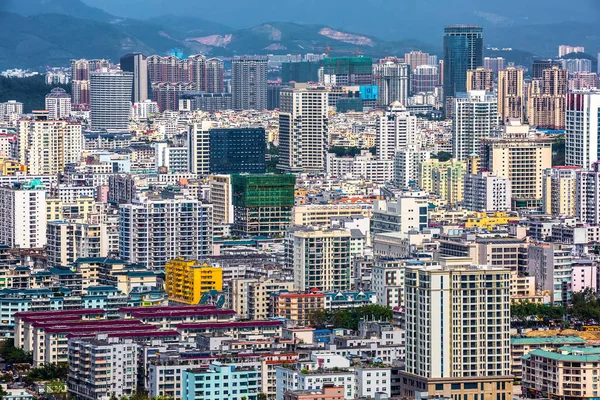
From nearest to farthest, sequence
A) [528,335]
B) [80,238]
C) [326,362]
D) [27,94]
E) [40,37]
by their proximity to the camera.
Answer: [326,362]
[528,335]
[80,238]
[27,94]
[40,37]

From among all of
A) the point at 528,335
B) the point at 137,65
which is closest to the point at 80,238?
the point at 528,335

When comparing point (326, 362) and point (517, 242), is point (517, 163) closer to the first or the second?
point (517, 242)

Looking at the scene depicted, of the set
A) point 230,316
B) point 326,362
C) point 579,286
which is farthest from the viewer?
point 579,286

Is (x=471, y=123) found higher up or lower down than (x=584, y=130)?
higher up

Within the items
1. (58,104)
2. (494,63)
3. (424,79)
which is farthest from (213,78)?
(58,104)

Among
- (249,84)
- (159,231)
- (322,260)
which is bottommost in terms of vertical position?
(322,260)

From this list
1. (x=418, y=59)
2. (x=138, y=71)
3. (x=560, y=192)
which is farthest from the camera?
(x=418, y=59)

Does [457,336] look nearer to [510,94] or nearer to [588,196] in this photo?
[588,196]
